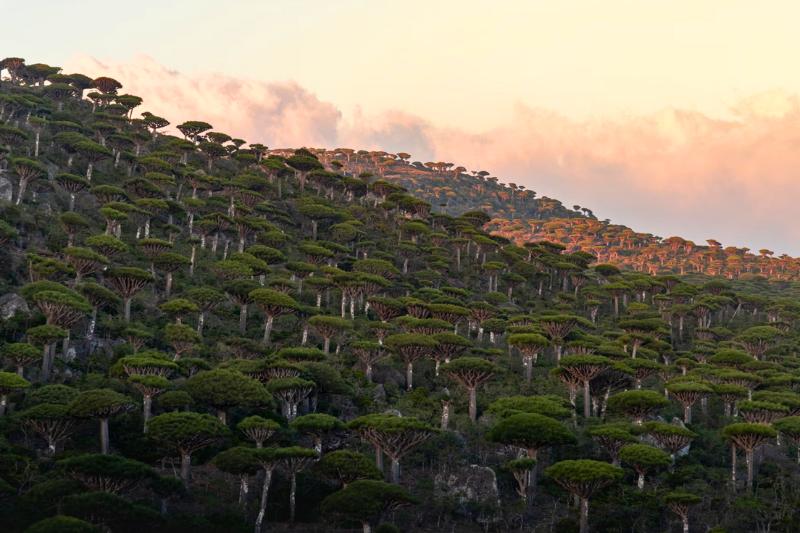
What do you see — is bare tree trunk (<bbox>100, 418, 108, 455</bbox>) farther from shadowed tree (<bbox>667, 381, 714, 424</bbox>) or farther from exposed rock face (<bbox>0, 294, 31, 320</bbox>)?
shadowed tree (<bbox>667, 381, 714, 424</bbox>)

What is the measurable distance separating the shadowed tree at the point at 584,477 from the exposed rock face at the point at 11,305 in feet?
151

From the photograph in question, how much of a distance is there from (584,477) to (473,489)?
30.4ft

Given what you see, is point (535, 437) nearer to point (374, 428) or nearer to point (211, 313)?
point (374, 428)

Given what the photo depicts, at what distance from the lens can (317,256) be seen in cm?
8881

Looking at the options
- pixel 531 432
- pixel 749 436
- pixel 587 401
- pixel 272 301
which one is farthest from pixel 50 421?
pixel 749 436

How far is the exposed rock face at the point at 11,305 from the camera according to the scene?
6025cm

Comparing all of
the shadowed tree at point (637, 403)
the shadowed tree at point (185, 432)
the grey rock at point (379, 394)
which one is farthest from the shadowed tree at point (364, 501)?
the shadowed tree at point (637, 403)

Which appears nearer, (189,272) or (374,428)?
(374,428)

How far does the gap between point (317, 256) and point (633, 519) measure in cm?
5294

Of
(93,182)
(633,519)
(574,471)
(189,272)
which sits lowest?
(633,519)

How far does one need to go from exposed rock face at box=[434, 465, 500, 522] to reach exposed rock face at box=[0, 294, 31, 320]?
38.4m

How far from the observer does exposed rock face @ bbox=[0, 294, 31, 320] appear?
198ft

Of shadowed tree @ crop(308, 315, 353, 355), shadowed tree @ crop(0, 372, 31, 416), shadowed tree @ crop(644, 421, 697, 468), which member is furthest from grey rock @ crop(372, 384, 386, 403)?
shadowed tree @ crop(0, 372, 31, 416)

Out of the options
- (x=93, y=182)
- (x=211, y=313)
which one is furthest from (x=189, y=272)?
(x=93, y=182)
